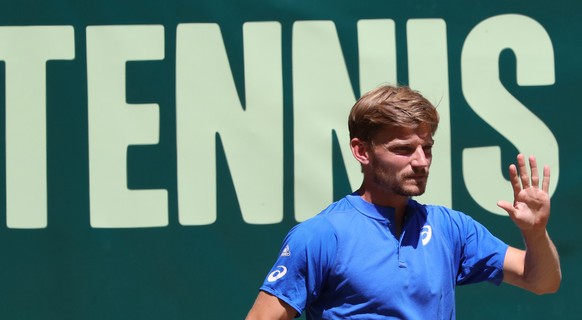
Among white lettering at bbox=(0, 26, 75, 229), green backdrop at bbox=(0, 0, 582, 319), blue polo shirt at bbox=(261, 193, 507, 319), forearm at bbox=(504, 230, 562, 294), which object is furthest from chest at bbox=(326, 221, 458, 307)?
white lettering at bbox=(0, 26, 75, 229)

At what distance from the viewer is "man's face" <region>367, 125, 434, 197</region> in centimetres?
240

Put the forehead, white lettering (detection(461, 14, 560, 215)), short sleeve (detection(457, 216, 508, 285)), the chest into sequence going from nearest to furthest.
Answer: the chest
the forehead
short sleeve (detection(457, 216, 508, 285))
white lettering (detection(461, 14, 560, 215))

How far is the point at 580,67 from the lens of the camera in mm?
3801

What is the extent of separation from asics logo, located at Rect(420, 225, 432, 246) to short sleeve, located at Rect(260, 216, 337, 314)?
0.76 feet

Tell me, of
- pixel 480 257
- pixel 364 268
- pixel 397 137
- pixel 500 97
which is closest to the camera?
pixel 364 268

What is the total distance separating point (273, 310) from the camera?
93.3 inches

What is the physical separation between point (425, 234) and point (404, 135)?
0.25 metres

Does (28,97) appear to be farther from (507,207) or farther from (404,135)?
(507,207)

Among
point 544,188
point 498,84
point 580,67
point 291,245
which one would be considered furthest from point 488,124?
point 291,245

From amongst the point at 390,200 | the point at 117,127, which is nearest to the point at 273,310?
the point at 390,200

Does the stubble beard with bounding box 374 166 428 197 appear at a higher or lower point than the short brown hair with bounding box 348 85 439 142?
lower

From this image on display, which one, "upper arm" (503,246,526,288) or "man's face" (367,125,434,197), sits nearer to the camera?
"man's face" (367,125,434,197)

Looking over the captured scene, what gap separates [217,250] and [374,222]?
1483mm

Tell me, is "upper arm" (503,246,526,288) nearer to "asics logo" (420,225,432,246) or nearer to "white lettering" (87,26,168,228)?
"asics logo" (420,225,432,246)
